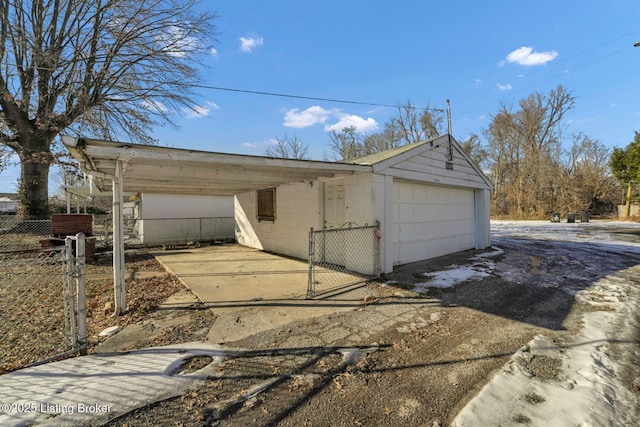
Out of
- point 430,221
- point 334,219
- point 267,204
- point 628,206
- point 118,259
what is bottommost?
point 118,259

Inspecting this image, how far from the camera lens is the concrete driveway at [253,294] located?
11.9 feet

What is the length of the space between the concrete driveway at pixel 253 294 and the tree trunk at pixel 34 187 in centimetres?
801

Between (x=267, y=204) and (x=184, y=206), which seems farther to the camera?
(x=184, y=206)

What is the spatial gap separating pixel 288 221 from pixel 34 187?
10943 millimetres

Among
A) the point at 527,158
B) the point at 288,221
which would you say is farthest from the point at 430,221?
the point at 527,158

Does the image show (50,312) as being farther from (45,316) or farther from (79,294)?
(79,294)

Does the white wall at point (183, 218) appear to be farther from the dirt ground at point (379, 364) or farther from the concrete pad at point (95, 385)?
the concrete pad at point (95, 385)

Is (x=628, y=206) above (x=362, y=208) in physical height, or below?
above

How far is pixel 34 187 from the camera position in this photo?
1140 cm

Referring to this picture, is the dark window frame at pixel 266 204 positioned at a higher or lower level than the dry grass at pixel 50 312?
higher

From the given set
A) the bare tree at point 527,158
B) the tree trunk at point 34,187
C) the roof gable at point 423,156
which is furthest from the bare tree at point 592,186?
the tree trunk at point 34,187

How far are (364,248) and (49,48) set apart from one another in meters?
13.8

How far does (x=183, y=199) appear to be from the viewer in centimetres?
1325

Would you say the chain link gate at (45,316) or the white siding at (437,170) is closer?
the chain link gate at (45,316)
